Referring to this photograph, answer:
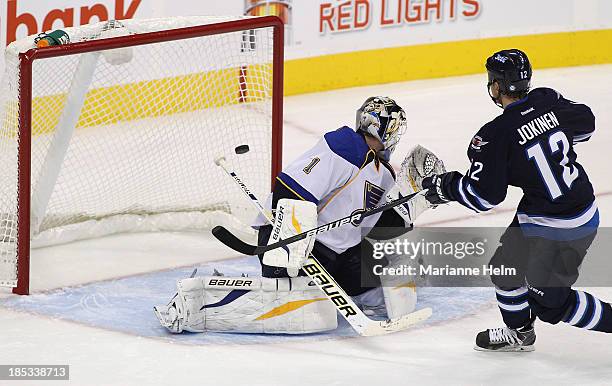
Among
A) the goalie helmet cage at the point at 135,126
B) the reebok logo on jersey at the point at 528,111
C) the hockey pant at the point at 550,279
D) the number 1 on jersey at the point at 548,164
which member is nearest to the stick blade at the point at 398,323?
the hockey pant at the point at 550,279

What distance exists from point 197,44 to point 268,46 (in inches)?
42.9

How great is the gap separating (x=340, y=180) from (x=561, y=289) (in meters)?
0.80

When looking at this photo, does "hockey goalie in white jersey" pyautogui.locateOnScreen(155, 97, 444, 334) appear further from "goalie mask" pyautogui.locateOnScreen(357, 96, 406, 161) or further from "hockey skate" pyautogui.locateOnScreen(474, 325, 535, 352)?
"hockey skate" pyautogui.locateOnScreen(474, 325, 535, 352)

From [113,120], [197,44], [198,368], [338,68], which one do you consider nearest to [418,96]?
[338,68]

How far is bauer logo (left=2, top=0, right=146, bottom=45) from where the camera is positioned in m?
6.20

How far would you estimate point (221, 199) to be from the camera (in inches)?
215

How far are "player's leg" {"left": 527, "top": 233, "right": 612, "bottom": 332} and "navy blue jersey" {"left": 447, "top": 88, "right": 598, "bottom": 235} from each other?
0.07 metres

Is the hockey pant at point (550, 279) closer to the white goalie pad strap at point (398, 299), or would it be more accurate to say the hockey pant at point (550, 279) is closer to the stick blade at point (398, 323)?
the stick blade at point (398, 323)

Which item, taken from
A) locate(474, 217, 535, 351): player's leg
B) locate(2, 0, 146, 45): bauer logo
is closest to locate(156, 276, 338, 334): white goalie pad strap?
locate(474, 217, 535, 351): player's leg

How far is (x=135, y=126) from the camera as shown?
573 centimetres

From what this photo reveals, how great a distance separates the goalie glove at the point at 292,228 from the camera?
13.2 feet

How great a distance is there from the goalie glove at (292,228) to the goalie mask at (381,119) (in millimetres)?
364

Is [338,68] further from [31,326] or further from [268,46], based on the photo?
[31,326]

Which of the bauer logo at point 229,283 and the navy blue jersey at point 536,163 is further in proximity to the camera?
the bauer logo at point 229,283
